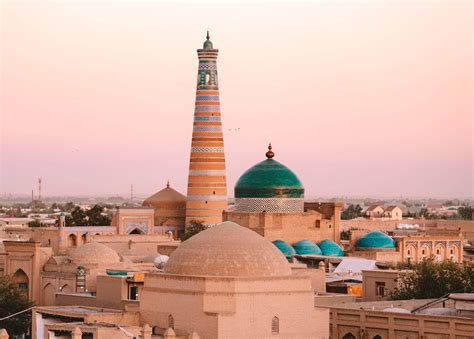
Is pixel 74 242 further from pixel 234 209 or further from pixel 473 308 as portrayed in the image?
pixel 473 308

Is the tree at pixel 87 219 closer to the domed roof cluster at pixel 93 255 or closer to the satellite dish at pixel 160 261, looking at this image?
the domed roof cluster at pixel 93 255

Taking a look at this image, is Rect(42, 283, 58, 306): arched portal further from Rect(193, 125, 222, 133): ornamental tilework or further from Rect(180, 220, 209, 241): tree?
Rect(193, 125, 222, 133): ornamental tilework

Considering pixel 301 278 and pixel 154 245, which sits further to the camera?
pixel 154 245

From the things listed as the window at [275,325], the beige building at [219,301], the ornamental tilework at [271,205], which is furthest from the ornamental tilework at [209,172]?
the window at [275,325]

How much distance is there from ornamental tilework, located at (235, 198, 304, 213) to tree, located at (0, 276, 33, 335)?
14.6 meters

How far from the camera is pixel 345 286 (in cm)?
4512

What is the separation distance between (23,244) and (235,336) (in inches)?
667

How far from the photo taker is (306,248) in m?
54.6

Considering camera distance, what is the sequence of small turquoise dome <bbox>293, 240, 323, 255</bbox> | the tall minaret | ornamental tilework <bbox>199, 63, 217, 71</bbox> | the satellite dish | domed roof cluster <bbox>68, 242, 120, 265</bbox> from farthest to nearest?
ornamental tilework <bbox>199, 63, 217, 71</bbox>
the tall minaret
small turquoise dome <bbox>293, 240, 323, 255</bbox>
domed roof cluster <bbox>68, 242, 120, 265</bbox>
the satellite dish

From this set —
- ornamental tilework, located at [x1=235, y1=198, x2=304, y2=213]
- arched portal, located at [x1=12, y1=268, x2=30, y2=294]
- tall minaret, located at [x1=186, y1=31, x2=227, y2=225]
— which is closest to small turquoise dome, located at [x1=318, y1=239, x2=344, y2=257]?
ornamental tilework, located at [x1=235, y1=198, x2=304, y2=213]

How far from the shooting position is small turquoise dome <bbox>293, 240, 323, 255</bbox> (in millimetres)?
54375

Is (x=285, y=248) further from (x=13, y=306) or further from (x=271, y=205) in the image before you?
(x=13, y=306)

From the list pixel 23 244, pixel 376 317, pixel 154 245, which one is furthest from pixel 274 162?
pixel 376 317

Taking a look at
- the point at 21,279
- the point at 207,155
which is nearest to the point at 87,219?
the point at 207,155
